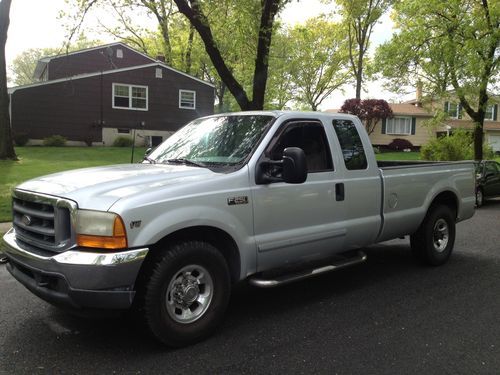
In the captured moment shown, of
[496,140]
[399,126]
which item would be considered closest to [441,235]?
[399,126]

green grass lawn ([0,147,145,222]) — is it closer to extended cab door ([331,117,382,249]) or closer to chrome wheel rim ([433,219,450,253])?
extended cab door ([331,117,382,249])

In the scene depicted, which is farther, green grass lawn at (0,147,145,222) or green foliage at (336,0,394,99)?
green foliage at (336,0,394,99)

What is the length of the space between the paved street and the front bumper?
20.2 inches

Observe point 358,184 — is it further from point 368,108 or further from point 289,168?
point 368,108

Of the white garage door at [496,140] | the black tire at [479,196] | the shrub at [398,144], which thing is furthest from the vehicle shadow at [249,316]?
the white garage door at [496,140]

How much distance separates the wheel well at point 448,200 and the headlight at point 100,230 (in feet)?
14.8

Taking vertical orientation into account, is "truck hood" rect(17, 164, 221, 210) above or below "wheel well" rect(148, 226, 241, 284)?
above

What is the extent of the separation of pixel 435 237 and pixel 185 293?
407 cm

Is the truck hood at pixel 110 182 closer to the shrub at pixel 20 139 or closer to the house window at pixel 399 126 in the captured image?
the shrub at pixel 20 139

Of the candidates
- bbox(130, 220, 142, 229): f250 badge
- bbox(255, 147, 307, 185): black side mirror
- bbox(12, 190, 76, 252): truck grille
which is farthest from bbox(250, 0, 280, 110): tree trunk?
bbox(130, 220, 142, 229): f250 badge

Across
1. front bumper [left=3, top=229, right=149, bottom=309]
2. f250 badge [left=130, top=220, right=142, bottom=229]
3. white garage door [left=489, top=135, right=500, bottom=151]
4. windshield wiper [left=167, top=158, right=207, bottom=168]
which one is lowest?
front bumper [left=3, top=229, right=149, bottom=309]

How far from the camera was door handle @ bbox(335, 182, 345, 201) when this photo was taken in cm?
493

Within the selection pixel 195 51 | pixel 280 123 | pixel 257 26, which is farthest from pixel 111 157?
pixel 280 123

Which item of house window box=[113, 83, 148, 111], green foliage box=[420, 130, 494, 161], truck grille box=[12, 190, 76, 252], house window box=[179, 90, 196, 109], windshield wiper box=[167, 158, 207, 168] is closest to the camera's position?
truck grille box=[12, 190, 76, 252]
